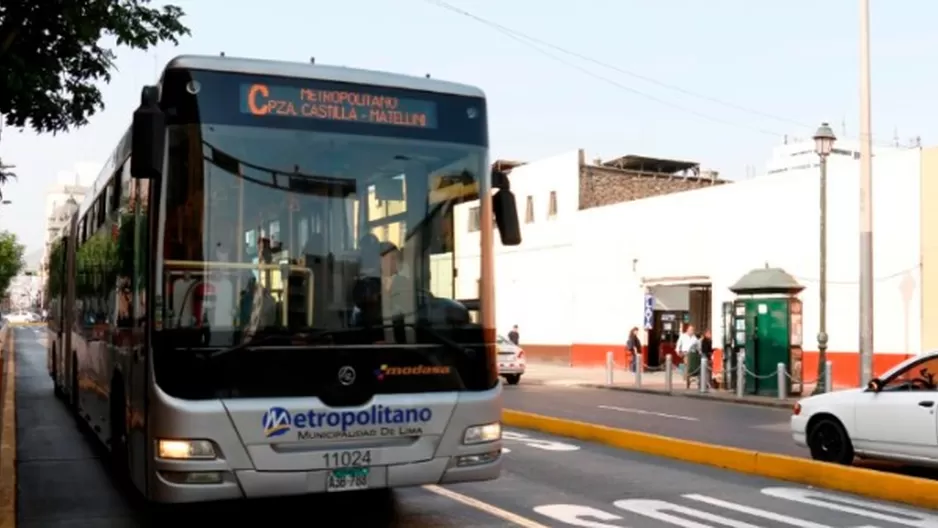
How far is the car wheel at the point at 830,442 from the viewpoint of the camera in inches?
424

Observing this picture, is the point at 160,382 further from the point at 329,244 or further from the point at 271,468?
the point at 329,244

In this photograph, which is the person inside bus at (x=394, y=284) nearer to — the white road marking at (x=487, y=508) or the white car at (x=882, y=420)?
the white road marking at (x=487, y=508)

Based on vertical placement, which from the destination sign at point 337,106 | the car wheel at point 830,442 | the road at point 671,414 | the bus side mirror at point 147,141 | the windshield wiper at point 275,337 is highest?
the destination sign at point 337,106

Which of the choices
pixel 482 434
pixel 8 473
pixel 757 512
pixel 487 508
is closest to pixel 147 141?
pixel 482 434

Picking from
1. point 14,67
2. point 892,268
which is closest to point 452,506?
point 14,67

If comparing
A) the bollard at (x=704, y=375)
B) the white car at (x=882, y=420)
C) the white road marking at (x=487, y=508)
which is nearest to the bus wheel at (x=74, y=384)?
the white road marking at (x=487, y=508)

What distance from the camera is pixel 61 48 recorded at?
9.93 m

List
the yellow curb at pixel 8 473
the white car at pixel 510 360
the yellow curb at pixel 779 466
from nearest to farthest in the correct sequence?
the yellow curb at pixel 8 473, the yellow curb at pixel 779 466, the white car at pixel 510 360

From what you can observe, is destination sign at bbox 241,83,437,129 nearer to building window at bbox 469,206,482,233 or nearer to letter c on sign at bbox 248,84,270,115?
letter c on sign at bbox 248,84,270,115

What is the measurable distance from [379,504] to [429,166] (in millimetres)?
3143

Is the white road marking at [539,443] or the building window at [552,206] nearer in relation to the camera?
the white road marking at [539,443]

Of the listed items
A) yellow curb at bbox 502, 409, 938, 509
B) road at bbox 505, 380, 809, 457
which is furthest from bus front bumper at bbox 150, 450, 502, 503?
road at bbox 505, 380, 809, 457

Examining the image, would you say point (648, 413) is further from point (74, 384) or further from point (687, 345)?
point (74, 384)

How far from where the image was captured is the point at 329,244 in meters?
6.88
